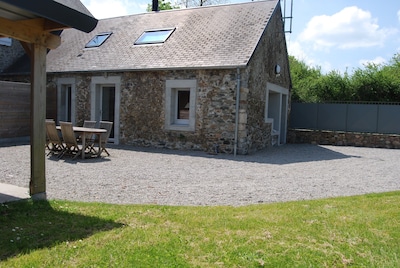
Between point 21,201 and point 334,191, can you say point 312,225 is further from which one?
point 21,201

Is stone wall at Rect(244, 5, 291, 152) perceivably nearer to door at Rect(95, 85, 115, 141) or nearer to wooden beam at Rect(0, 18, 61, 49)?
door at Rect(95, 85, 115, 141)

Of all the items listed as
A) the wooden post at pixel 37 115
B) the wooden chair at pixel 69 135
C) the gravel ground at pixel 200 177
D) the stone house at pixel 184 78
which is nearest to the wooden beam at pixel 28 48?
Answer: the wooden post at pixel 37 115

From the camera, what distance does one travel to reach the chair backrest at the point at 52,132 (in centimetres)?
1038

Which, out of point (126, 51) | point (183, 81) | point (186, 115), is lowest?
point (186, 115)

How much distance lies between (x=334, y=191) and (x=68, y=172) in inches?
225

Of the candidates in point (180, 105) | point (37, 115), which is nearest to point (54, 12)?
point (37, 115)

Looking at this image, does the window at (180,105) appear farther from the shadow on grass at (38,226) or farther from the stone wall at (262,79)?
the shadow on grass at (38,226)

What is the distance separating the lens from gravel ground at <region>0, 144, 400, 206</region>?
6.23m

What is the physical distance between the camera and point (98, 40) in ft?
55.1

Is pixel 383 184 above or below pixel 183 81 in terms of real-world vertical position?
below

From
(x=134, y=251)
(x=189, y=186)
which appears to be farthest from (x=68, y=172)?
(x=134, y=251)

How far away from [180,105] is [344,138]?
902 centimetres

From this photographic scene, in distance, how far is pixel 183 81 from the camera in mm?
12922

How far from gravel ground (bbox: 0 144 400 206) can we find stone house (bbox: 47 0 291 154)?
4.60ft
